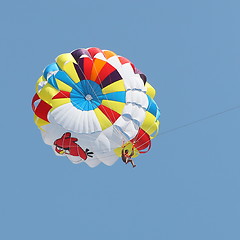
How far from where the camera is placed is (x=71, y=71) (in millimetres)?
31312

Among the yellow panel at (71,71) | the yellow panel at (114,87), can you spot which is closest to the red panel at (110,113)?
the yellow panel at (114,87)

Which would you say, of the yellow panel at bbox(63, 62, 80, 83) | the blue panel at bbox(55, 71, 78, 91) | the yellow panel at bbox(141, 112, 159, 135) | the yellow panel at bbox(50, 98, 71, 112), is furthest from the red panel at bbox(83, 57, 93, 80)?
the yellow panel at bbox(141, 112, 159, 135)

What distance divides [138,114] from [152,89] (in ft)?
6.12

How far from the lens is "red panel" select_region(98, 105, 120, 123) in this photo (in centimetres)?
3117

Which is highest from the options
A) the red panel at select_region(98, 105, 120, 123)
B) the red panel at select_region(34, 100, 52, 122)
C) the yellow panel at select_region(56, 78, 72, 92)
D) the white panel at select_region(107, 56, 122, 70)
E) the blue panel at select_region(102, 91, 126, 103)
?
the white panel at select_region(107, 56, 122, 70)

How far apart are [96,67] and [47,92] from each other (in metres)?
2.09

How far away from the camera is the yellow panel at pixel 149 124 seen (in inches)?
1261

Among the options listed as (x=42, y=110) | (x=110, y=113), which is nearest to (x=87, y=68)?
(x=110, y=113)

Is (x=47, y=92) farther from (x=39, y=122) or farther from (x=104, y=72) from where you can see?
(x=104, y=72)

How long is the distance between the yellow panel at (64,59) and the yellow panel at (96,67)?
0.88 m

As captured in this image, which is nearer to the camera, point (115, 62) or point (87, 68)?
point (87, 68)

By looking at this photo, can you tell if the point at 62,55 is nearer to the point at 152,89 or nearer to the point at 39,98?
the point at 39,98

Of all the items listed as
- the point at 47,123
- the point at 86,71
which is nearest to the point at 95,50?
the point at 86,71

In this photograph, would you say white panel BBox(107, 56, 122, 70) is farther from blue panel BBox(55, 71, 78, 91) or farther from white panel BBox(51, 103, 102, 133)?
white panel BBox(51, 103, 102, 133)
